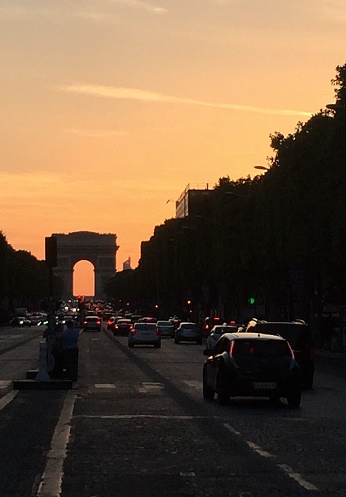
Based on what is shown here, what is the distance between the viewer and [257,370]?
28062 millimetres

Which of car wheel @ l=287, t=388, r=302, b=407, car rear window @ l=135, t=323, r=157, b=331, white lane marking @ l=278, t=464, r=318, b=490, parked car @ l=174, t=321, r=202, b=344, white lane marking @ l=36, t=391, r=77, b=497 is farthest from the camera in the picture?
parked car @ l=174, t=321, r=202, b=344

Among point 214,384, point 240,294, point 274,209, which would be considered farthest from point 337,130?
point 240,294

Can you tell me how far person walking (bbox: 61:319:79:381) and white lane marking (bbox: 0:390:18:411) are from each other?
12.3 ft

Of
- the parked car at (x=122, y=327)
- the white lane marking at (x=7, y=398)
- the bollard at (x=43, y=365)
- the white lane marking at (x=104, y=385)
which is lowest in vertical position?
the white lane marking at (x=7, y=398)

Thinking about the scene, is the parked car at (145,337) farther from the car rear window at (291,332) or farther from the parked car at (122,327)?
the car rear window at (291,332)

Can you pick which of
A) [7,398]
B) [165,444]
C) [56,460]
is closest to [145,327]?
[7,398]

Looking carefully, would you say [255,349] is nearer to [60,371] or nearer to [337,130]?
[60,371]

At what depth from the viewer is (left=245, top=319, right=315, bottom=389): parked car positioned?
1420 inches

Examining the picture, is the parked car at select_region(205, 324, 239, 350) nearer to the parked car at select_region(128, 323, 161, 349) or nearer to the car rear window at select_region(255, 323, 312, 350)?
the parked car at select_region(128, 323, 161, 349)

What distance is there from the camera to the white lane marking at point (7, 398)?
93.3 ft

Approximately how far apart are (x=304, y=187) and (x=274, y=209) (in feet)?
18.1

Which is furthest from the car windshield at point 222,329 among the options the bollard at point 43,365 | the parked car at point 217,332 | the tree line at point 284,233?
the bollard at point 43,365

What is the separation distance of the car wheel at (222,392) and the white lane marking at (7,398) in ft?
14.9

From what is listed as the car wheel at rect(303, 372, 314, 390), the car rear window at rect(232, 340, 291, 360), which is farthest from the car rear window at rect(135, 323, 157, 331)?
the car rear window at rect(232, 340, 291, 360)
